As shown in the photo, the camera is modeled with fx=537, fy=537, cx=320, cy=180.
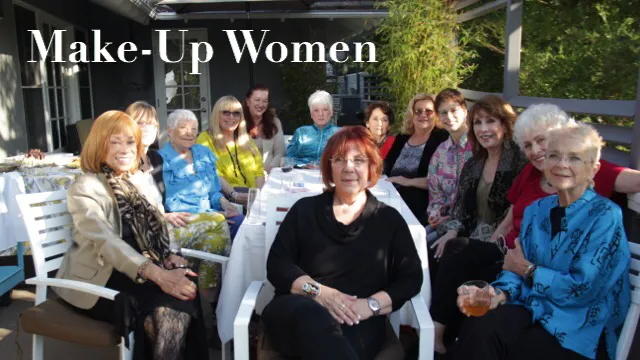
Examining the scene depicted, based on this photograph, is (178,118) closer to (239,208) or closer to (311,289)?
(239,208)

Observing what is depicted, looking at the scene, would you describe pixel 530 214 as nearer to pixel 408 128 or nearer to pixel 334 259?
pixel 334 259

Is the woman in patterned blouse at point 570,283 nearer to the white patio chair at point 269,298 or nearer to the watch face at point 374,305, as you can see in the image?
the white patio chair at point 269,298

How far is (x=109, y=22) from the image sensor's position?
906cm

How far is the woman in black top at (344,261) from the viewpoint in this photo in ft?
6.24

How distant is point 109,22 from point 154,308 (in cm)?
823

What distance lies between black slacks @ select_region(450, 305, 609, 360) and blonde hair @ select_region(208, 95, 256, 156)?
252 centimetres

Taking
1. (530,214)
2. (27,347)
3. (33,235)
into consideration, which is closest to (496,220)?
(530,214)

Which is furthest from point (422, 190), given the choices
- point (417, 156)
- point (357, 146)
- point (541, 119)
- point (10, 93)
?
point (10, 93)

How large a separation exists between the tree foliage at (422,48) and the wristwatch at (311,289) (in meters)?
4.09

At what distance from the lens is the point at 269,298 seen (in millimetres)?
2307

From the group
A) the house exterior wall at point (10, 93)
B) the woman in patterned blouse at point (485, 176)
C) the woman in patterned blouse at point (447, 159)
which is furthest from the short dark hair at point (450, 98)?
the house exterior wall at point (10, 93)

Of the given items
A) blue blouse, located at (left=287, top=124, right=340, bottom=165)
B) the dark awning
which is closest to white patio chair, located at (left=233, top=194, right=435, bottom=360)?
blue blouse, located at (left=287, top=124, right=340, bottom=165)

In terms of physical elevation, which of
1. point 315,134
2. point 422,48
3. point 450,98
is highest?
point 422,48

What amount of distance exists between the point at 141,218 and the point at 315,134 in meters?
2.27
